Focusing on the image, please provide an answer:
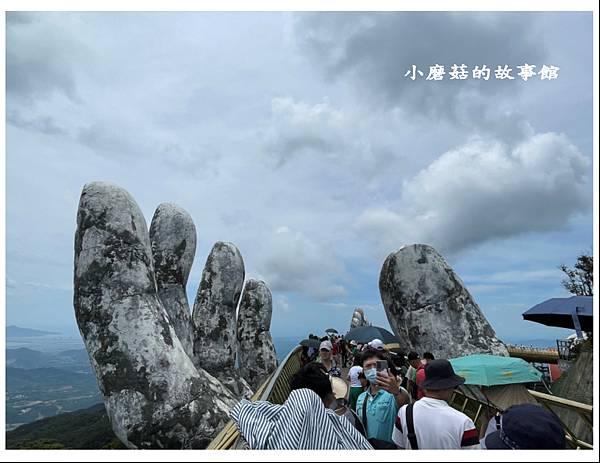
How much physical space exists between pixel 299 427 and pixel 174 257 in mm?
7151

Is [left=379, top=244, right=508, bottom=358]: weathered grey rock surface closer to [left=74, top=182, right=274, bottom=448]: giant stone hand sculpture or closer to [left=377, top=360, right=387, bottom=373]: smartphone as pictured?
[left=74, top=182, right=274, bottom=448]: giant stone hand sculpture

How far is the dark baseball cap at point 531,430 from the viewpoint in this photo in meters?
1.79

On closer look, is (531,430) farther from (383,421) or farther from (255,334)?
(255,334)

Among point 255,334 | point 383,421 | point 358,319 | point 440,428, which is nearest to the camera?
point 440,428

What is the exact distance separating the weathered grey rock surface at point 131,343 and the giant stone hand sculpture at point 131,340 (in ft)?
0.04

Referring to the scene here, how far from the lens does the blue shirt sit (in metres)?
3.01

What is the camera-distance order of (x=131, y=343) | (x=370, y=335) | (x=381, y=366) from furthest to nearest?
1. (x=370, y=335)
2. (x=131, y=343)
3. (x=381, y=366)

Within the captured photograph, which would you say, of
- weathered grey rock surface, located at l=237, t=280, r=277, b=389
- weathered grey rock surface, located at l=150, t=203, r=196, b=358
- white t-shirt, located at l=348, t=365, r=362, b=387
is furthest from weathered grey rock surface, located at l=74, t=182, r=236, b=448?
weathered grey rock surface, located at l=237, t=280, r=277, b=389

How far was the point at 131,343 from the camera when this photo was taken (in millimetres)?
5672

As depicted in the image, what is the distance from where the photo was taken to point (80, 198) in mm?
6523

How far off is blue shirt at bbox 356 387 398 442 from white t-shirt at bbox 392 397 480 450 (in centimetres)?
40

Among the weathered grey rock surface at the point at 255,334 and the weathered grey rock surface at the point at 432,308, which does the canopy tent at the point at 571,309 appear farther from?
the weathered grey rock surface at the point at 255,334

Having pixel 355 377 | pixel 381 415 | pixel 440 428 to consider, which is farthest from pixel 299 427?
pixel 355 377

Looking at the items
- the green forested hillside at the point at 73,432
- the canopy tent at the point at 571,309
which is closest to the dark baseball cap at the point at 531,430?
the green forested hillside at the point at 73,432
